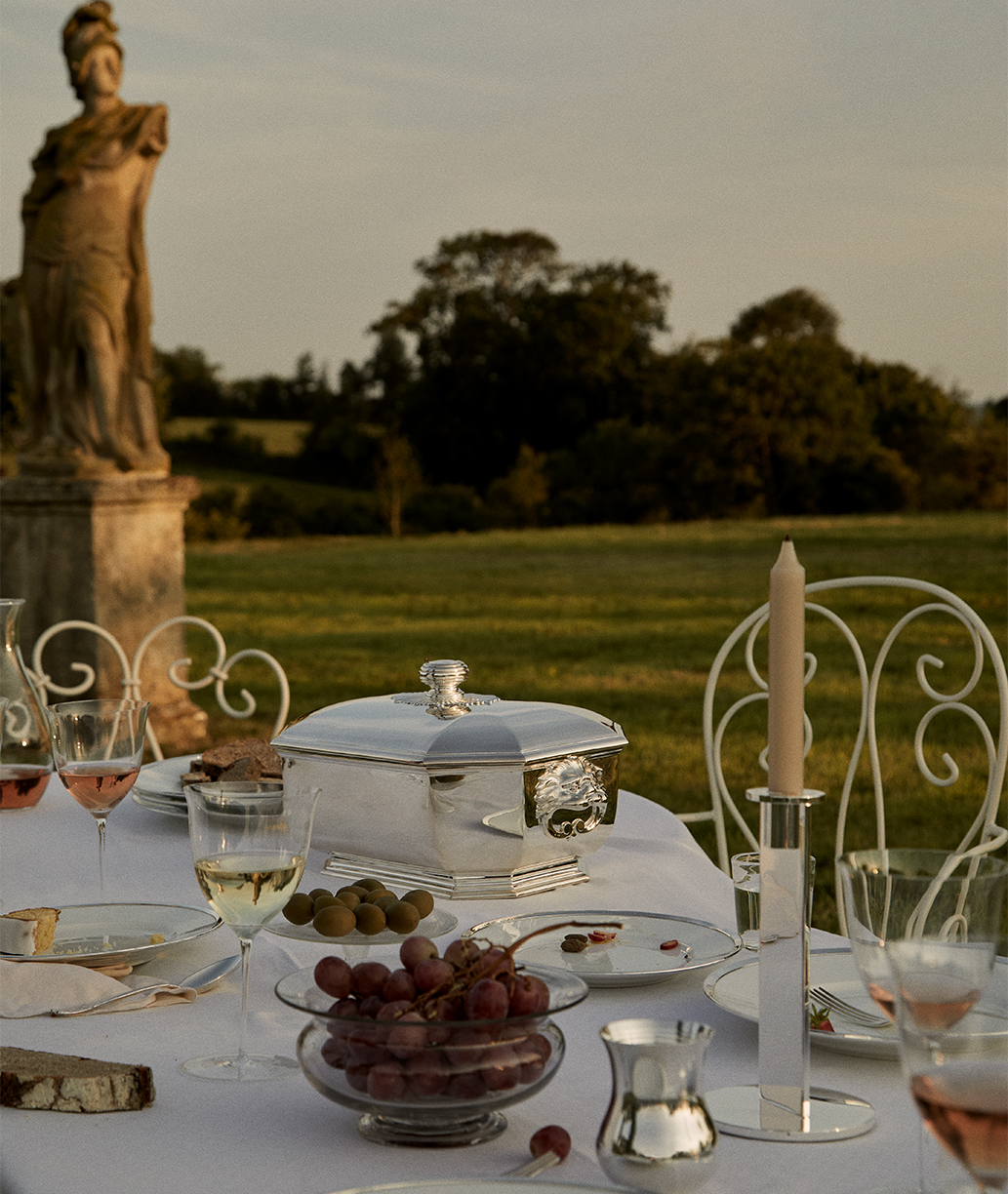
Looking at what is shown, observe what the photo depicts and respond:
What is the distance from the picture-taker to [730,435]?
23000mm

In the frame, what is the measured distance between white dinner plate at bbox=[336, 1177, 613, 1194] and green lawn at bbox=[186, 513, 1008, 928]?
162 inches

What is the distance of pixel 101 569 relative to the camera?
638 centimetres

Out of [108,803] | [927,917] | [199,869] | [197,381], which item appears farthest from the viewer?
[197,381]

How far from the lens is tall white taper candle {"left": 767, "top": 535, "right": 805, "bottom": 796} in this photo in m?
1.01

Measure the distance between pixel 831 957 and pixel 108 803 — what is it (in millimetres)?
910

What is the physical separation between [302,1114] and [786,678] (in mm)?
529

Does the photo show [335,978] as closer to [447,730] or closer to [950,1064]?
[950,1064]

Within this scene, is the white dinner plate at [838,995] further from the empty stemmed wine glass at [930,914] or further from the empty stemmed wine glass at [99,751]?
the empty stemmed wine glass at [99,751]

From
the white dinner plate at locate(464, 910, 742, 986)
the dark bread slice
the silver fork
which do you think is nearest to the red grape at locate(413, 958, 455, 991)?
the white dinner plate at locate(464, 910, 742, 986)

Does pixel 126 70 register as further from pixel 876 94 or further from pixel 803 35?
pixel 876 94

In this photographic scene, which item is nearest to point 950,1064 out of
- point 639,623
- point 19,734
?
point 19,734

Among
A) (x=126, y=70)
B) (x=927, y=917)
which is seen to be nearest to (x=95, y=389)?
(x=927, y=917)

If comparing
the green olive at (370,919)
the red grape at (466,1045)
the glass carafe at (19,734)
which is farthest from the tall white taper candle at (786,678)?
the glass carafe at (19,734)

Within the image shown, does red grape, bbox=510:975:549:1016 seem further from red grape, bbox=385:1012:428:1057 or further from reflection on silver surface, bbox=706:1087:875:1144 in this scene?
reflection on silver surface, bbox=706:1087:875:1144
